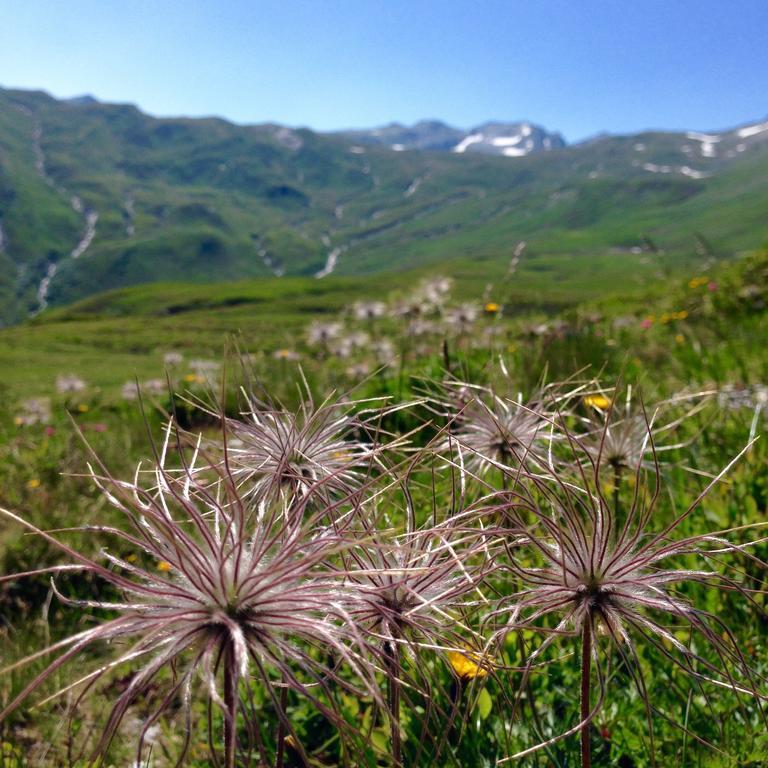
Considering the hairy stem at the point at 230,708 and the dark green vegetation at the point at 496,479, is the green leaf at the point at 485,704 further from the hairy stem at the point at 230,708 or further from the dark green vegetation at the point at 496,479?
the hairy stem at the point at 230,708

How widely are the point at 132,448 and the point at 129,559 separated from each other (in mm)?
2758

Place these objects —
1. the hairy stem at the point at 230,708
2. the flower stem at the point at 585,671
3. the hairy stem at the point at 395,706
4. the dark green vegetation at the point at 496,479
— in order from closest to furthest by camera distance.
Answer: the hairy stem at the point at 230,708 → the hairy stem at the point at 395,706 → the flower stem at the point at 585,671 → the dark green vegetation at the point at 496,479

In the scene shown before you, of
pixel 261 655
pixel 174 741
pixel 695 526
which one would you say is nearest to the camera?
pixel 261 655

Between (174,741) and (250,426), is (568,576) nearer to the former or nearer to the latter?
(250,426)

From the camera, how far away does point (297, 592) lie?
138cm

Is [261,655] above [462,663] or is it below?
above

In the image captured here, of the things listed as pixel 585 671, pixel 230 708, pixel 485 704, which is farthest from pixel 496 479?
pixel 230 708

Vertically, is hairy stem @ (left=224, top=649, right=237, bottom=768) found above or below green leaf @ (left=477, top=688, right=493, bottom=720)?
above

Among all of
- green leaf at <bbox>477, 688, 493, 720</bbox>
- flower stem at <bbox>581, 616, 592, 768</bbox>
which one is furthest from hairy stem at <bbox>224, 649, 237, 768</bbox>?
green leaf at <bbox>477, 688, 493, 720</bbox>

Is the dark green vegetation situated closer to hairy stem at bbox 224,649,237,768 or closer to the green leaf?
the green leaf

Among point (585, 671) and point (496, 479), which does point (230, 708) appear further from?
point (496, 479)

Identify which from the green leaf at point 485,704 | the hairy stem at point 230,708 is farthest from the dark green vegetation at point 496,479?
the hairy stem at point 230,708

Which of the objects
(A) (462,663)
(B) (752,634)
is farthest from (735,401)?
(A) (462,663)

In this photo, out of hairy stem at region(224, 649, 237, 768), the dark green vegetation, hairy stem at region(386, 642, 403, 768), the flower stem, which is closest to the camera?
hairy stem at region(224, 649, 237, 768)
